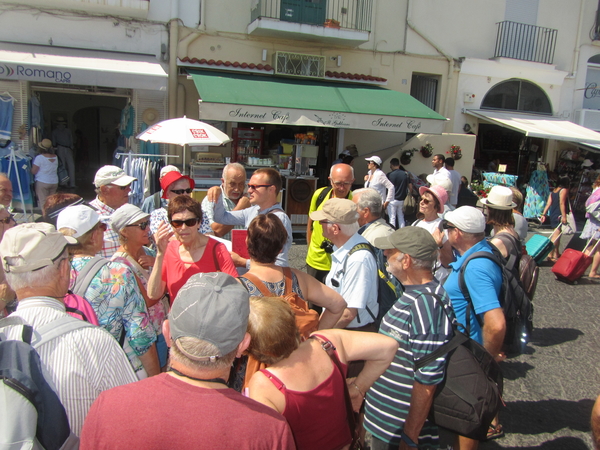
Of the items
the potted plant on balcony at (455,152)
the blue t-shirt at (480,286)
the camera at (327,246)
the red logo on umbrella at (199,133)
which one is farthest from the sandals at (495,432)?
the potted plant on balcony at (455,152)

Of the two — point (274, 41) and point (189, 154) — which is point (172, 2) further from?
point (189, 154)

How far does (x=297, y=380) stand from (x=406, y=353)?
0.81 metres

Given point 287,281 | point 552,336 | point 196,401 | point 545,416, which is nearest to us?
point 196,401

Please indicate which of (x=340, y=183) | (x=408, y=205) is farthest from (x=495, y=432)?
(x=408, y=205)

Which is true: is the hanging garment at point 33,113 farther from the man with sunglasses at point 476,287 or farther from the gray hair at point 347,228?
the man with sunglasses at point 476,287

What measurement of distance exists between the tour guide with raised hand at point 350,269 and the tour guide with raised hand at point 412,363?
38cm

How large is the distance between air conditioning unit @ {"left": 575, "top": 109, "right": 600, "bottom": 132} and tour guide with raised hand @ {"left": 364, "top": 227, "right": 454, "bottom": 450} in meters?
14.9

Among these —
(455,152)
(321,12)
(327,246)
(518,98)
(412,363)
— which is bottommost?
(412,363)

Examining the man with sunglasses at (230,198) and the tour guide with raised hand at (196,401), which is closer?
the tour guide with raised hand at (196,401)

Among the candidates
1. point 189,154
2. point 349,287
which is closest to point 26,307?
point 349,287

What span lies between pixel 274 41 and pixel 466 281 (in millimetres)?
10090

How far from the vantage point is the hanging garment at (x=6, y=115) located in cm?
940

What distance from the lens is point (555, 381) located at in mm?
4055

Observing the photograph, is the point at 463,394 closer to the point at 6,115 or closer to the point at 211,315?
Answer: the point at 211,315
